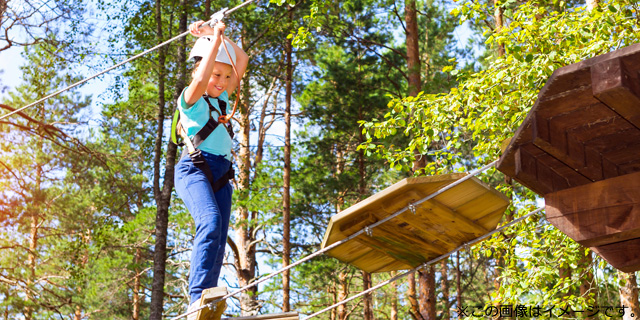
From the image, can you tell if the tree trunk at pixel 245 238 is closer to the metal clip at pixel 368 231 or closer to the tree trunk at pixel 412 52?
the tree trunk at pixel 412 52

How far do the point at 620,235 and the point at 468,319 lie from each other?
453 cm

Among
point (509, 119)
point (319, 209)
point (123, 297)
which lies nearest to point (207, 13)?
point (319, 209)

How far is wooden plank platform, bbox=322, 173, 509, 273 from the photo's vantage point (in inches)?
135

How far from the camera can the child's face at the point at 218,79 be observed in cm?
397

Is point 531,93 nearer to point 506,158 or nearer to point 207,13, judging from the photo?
point 506,158

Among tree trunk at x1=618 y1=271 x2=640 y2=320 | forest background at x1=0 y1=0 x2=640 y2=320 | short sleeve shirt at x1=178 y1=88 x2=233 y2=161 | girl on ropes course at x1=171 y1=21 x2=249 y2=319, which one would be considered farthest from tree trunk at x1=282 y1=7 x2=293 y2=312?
short sleeve shirt at x1=178 y1=88 x2=233 y2=161

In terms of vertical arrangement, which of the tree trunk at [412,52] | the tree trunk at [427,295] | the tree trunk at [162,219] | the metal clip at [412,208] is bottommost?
the metal clip at [412,208]

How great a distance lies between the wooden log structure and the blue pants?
5.15 feet

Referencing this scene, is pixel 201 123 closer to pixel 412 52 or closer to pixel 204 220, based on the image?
pixel 204 220

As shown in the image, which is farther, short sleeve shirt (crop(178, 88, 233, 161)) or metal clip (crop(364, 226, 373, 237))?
short sleeve shirt (crop(178, 88, 233, 161))

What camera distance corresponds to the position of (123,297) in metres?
20.4


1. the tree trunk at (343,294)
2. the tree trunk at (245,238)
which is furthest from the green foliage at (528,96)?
the tree trunk at (343,294)

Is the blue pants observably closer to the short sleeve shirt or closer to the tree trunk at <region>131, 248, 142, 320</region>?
the short sleeve shirt

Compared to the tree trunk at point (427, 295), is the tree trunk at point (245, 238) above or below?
above
